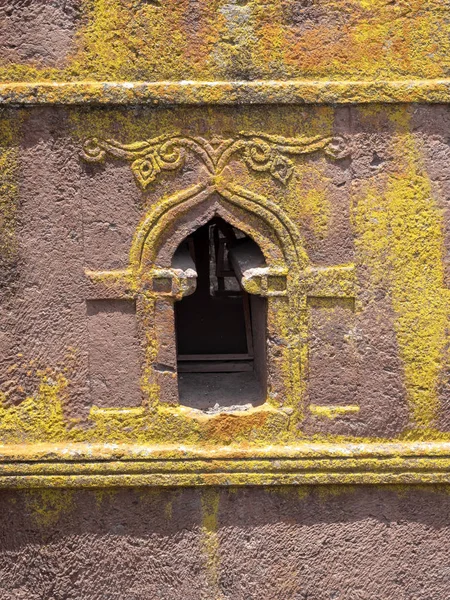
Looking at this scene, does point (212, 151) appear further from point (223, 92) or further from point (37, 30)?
point (37, 30)

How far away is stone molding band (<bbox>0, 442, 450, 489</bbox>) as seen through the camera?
3.06m

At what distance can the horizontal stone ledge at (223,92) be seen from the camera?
111 inches

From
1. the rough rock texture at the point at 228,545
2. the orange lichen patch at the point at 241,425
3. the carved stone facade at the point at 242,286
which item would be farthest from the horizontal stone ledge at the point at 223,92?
the rough rock texture at the point at 228,545

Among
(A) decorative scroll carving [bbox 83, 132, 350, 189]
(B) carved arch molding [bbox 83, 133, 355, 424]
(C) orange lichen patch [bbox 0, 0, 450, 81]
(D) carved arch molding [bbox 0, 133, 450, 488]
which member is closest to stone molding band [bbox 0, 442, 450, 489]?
(D) carved arch molding [bbox 0, 133, 450, 488]

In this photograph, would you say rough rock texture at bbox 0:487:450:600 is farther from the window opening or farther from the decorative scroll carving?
the decorative scroll carving

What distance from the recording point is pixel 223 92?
2842mm

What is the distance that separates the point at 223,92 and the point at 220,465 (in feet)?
5.20

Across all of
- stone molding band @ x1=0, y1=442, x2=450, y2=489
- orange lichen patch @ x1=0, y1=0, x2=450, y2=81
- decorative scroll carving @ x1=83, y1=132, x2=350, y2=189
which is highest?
orange lichen patch @ x1=0, y1=0, x2=450, y2=81

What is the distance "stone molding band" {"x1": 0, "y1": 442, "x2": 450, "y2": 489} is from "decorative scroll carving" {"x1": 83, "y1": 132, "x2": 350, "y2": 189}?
3.90 feet

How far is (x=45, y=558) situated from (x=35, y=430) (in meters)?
0.61

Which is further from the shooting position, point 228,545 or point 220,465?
point 228,545

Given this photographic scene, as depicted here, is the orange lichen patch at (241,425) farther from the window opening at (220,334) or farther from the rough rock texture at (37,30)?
the rough rock texture at (37,30)

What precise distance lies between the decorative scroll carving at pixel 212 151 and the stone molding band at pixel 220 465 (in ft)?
3.90

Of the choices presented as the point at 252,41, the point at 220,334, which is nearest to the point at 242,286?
the point at 220,334
